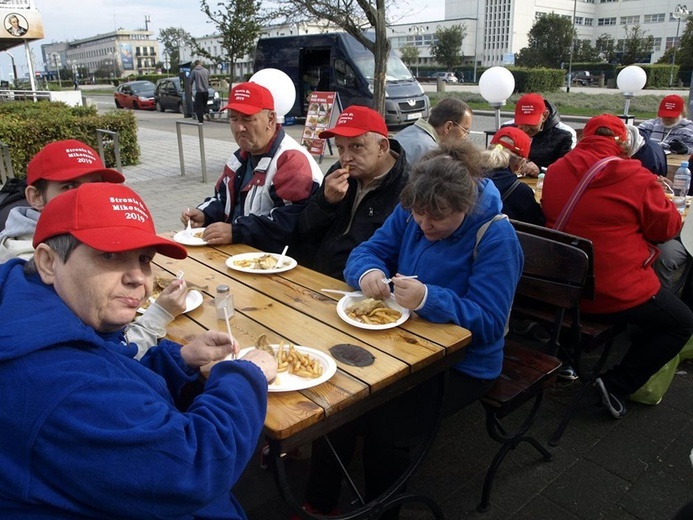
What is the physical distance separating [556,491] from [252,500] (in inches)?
54.2

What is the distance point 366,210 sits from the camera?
293 cm

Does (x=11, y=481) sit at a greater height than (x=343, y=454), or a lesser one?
greater

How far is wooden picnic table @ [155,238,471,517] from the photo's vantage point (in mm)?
1548

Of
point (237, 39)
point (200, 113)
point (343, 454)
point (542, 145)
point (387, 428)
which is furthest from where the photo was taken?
point (237, 39)

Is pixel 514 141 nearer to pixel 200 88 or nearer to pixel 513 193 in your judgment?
pixel 513 193

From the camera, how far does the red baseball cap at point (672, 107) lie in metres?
6.22

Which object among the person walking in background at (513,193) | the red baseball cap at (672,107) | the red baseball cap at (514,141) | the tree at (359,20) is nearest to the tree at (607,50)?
the tree at (359,20)

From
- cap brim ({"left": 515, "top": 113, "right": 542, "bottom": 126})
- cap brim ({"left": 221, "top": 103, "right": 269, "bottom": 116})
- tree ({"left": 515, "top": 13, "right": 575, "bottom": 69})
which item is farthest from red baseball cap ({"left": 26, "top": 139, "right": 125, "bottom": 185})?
tree ({"left": 515, "top": 13, "right": 575, "bottom": 69})

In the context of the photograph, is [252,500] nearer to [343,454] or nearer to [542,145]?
[343,454]

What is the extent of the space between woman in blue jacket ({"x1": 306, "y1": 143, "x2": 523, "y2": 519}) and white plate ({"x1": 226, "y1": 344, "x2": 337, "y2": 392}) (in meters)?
0.43

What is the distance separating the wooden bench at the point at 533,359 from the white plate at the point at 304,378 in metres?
0.86

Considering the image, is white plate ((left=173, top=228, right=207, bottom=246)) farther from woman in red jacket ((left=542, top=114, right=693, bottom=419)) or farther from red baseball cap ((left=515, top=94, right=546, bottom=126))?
red baseball cap ((left=515, top=94, right=546, bottom=126))

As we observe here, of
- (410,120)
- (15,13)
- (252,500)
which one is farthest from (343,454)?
(15,13)

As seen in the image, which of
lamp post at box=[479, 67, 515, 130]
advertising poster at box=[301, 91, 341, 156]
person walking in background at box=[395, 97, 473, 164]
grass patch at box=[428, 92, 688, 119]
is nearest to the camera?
person walking in background at box=[395, 97, 473, 164]
